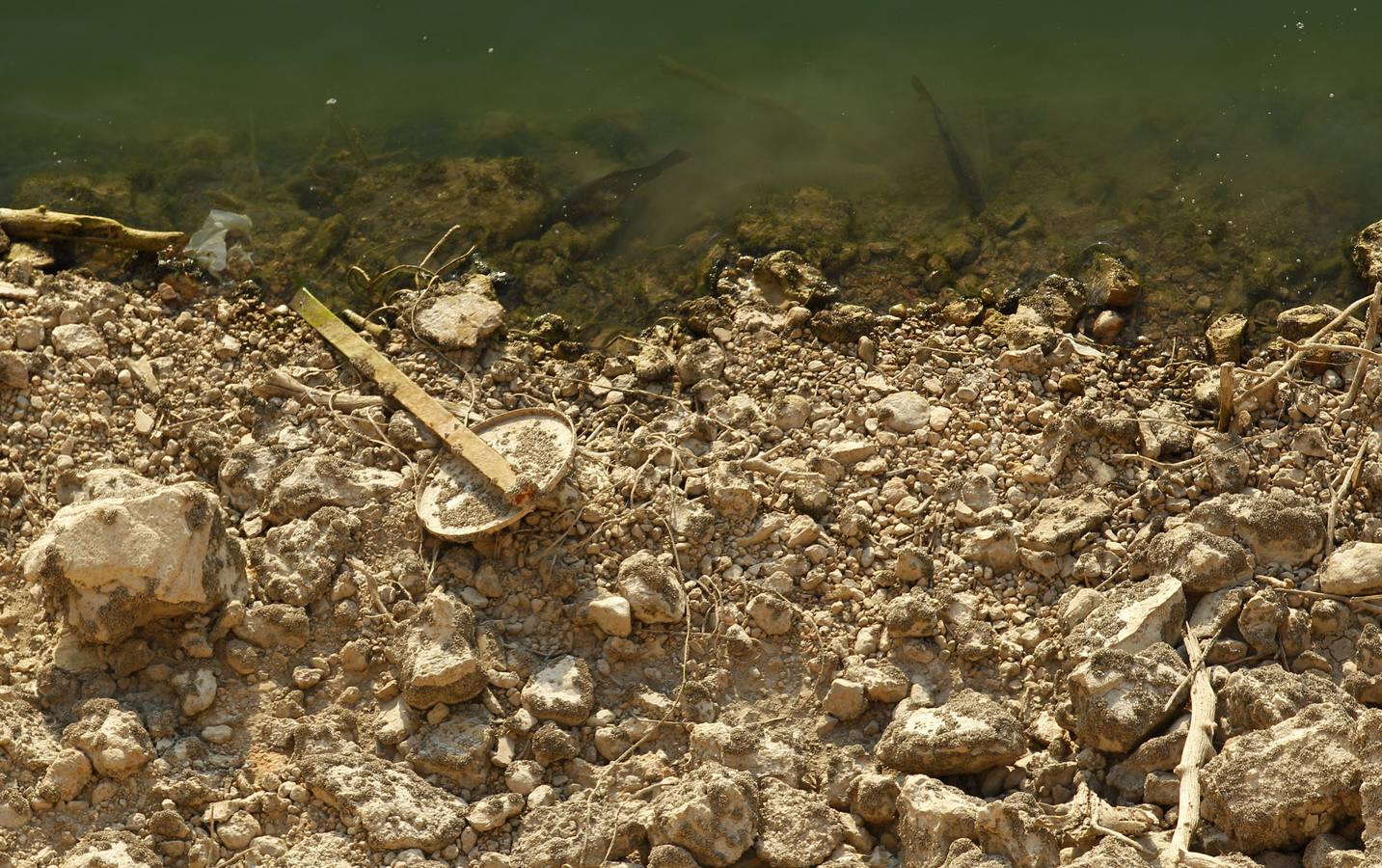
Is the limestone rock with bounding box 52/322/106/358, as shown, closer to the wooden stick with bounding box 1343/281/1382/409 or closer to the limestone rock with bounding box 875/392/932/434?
the limestone rock with bounding box 875/392/932/434

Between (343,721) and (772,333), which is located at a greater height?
(772,333)

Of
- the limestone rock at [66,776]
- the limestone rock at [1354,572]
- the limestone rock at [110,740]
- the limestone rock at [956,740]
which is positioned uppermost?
the limestone rock at [1354,572]

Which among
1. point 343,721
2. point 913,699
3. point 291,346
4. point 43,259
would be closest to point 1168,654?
point 913,699

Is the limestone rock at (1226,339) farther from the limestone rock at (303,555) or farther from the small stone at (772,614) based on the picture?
the limestone rock at (303,555)

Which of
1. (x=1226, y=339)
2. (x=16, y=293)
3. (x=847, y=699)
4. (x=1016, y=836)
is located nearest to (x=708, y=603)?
(x=847, y=699)

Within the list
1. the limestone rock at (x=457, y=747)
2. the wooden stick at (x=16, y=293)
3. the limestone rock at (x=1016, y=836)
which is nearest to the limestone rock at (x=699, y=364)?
the limestone rock at (x=457, y=747)

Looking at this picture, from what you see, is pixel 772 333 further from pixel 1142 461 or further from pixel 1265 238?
pixel 1265 238

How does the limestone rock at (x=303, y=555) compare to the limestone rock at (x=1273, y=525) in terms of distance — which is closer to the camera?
the limestone rock at (x=1273, y=525)
